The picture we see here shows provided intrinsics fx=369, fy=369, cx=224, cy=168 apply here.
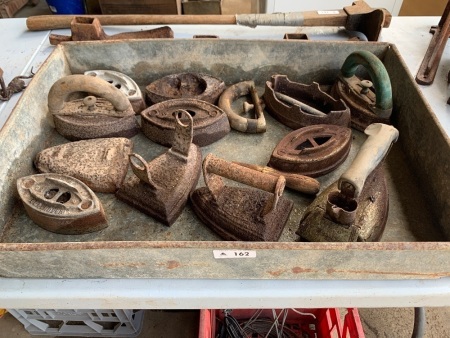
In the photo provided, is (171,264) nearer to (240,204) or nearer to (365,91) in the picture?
(240,204)

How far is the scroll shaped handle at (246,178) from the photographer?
0.89m

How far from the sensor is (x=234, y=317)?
4.75ft

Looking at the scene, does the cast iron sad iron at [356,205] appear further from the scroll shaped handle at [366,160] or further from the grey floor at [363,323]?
the grey floor at [363,323]

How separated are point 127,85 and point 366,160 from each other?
0.87m

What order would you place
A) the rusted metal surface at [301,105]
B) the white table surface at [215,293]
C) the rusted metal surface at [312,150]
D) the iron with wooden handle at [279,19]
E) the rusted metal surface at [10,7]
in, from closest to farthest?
the white table surface at [215,293]
the rusted metal surface at [312,150]
the rusted metal surface at [301,105]
the iron with wooden handle at [279,19]
the rusted metal surface at [10,7]

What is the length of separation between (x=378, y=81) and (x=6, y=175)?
114cm

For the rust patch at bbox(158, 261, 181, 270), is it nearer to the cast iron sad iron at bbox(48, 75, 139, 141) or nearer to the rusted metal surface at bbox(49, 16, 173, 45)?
the cast iron sad iron at bbox(48, 75, 139, 141)

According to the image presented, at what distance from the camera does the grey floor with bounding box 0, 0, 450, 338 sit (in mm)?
1550

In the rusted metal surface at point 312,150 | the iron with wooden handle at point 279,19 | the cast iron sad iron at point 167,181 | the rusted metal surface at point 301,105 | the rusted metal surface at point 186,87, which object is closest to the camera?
the cast iron sad iron at point 167,181

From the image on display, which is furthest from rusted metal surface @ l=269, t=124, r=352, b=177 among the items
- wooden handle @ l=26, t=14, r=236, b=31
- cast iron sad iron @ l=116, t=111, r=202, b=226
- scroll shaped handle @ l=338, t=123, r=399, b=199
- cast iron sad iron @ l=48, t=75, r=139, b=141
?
wooden handle @ l=26, t=14, r=236, b=31

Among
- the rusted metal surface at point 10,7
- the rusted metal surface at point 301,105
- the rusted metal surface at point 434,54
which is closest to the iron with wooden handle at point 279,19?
the rusted metal surface at point 434,54

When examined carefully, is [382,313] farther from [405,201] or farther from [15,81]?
[15,81]

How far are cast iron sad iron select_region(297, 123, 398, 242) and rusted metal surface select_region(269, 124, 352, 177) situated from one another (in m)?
0.10

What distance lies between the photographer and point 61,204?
0.94 meters
